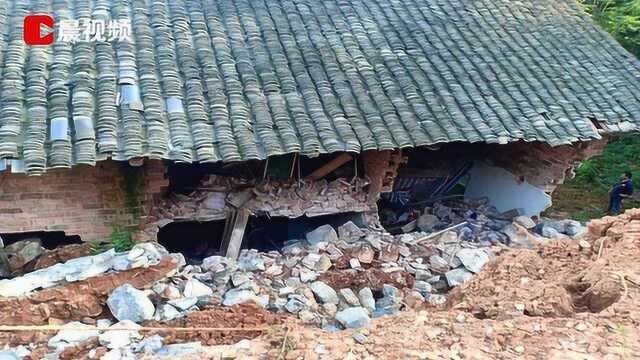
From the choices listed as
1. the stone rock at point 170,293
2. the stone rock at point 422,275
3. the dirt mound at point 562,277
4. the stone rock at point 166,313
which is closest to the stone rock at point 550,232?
the dirt mound at point 562,277

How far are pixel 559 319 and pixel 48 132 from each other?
5.26 meters

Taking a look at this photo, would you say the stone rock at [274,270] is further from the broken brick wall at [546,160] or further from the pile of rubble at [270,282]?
the broken brick wall at [546,160]

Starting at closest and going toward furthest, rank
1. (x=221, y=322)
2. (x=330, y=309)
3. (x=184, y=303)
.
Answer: (x=221, y=322) → (x=184, y=303) → (x=330, y=309)

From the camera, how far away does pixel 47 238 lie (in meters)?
7.58

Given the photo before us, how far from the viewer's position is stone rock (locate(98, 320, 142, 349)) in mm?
4695

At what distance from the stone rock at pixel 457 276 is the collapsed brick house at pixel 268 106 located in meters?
1.62

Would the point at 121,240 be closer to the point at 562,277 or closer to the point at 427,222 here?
the point at 427,222

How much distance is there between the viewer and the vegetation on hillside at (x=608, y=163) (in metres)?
13.1

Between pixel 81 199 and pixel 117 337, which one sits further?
pixel 81 199

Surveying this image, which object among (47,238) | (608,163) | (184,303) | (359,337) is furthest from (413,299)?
(608,163)

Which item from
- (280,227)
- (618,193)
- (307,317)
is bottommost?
(618,193)

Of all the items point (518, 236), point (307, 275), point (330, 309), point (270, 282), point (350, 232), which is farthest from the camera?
point (518, 236)

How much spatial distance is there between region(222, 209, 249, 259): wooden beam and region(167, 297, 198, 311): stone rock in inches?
83.2

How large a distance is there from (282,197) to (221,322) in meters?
3.03
